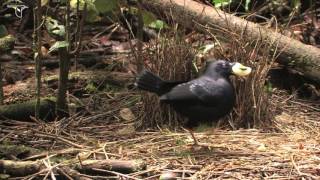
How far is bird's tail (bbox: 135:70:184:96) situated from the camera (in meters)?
3.93

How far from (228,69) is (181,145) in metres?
0.58

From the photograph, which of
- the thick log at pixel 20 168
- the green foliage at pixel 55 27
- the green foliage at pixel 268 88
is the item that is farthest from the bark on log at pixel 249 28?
the thick log at pixel 20 168

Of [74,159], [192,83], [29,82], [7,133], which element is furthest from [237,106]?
[29,82]

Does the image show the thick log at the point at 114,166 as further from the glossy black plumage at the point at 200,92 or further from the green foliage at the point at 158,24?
the green foliage at the point at 158,24

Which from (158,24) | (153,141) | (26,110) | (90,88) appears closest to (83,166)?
(153,141)

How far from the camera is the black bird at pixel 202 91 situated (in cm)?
382

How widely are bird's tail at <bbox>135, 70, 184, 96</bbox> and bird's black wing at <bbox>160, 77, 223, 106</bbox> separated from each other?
0.06 m

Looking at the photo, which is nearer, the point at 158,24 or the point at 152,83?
the point at 152,83

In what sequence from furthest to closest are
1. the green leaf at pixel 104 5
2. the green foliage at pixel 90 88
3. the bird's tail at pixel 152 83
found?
the green foliage at pixel 90 88 < the green leaf at pixel 104 5 < the bird's tail at pixel 152 83

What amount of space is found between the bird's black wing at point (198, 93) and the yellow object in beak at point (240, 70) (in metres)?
0.16

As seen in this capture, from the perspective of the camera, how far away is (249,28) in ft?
15.7

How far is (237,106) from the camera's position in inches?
166

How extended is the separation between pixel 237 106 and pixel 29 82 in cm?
198

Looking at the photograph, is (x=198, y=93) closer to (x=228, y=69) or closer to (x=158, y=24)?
(x=228, y=69)
